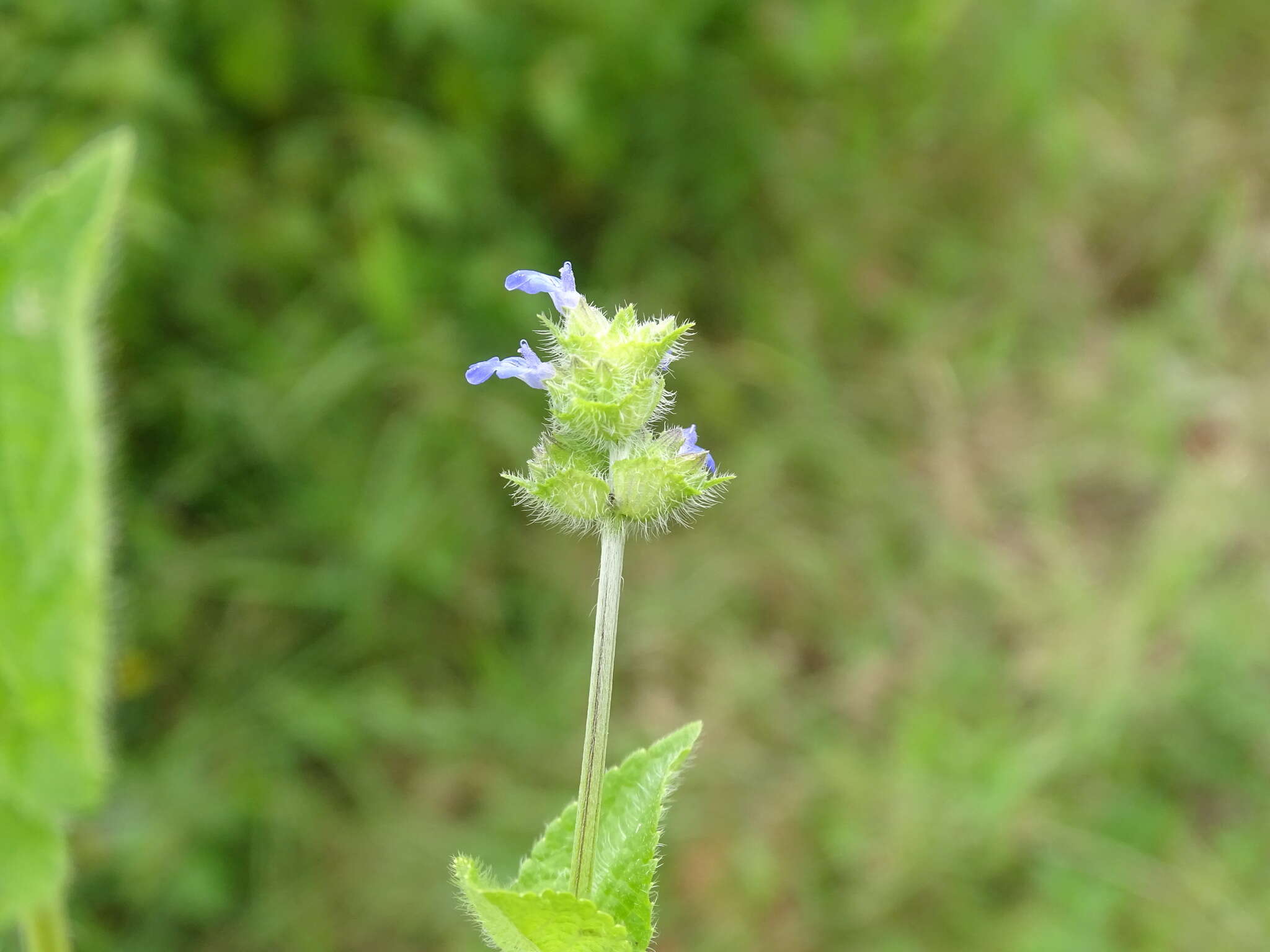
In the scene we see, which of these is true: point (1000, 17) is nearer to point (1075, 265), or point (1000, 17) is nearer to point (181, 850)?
point (1075, 265)

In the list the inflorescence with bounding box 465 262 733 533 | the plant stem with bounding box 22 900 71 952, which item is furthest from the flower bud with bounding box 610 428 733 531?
the plant stem with bounding box 22 900 71 952

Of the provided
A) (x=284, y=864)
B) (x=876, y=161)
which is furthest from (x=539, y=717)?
(x=876, y=161)

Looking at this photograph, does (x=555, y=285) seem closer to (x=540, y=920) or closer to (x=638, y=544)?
Answer: (x=540, y=920)

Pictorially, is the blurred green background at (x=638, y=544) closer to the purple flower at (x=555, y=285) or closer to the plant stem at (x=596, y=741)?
the purple flower at (x=555, y=285)

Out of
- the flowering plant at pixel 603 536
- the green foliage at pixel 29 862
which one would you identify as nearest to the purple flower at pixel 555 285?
the flowering plant at pixel 603 536

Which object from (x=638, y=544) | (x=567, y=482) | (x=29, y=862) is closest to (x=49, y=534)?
(x=29, y=862)

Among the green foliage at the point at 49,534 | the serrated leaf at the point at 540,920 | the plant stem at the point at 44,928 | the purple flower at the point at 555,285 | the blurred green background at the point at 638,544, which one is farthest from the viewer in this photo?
the blurred green background at the point at 638,544
